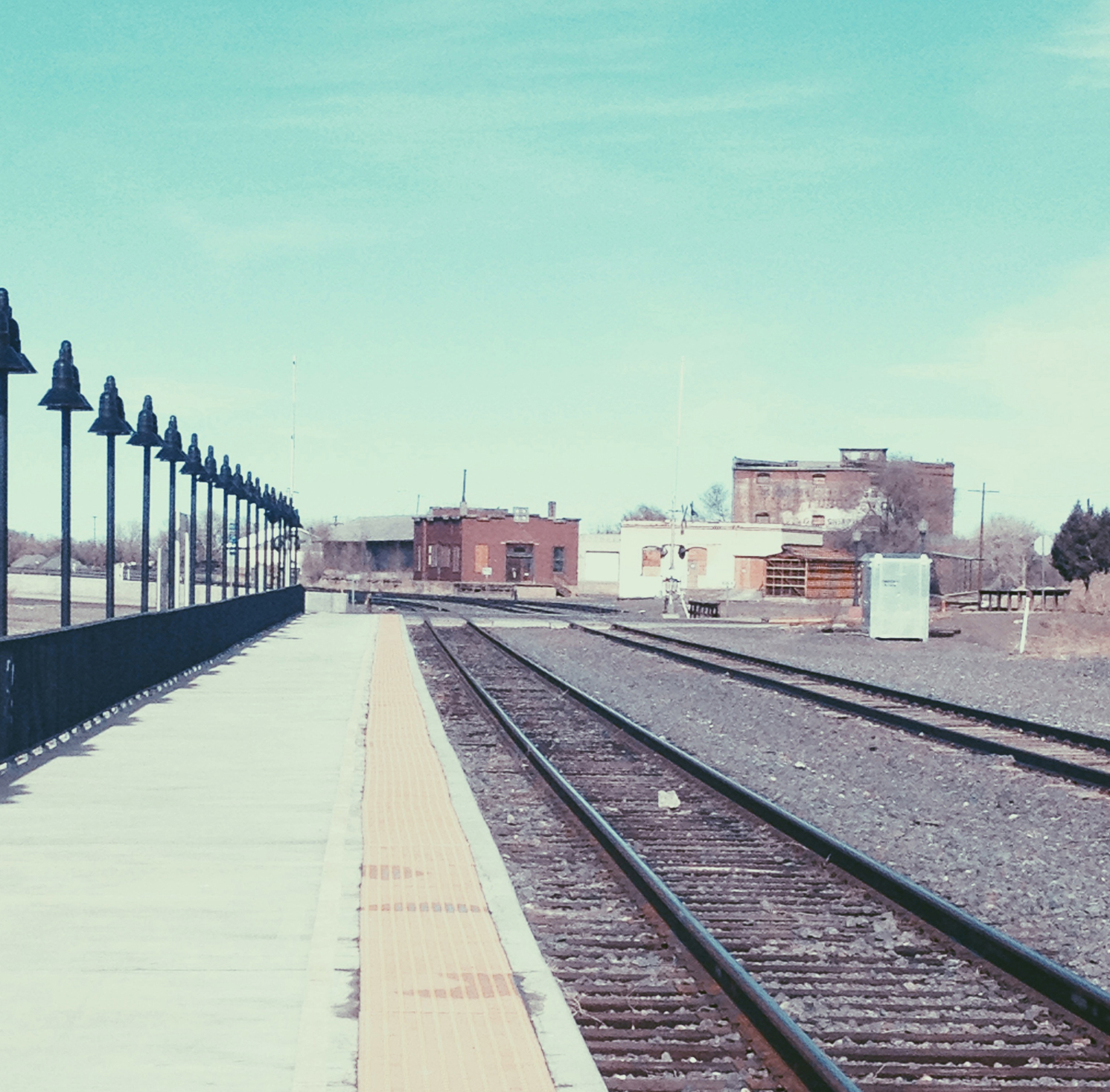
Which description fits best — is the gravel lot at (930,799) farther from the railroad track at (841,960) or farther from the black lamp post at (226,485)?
the black lamp post at (226,485)

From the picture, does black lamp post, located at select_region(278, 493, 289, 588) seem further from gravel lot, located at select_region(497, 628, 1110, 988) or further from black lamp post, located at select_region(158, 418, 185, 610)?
gravel lot, located at select_region(497, 628, 1110, 988)

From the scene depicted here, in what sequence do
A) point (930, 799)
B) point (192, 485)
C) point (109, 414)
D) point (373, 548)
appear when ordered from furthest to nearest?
point (373, 548), point (192, 485), point (109, 414), point (930, 799)

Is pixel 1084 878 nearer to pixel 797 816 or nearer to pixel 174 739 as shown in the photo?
pixel 797 816

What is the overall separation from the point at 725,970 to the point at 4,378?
9.17 meters

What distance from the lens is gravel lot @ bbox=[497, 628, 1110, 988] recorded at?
27.7ft

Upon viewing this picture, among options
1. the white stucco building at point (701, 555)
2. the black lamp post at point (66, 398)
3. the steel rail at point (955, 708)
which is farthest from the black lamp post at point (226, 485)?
the white stucco building at point (701, 555)

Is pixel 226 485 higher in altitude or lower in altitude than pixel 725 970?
higher

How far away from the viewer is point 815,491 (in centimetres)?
11631

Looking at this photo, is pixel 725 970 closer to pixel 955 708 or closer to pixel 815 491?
pixel 955 708

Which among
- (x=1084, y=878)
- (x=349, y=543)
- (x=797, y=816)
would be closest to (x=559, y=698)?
(x=797, y=816)

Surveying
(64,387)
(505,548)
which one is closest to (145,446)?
(64,387)

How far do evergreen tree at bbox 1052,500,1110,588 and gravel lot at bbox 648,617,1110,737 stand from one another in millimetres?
38063

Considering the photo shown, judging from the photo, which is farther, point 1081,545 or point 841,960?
point 1081,545

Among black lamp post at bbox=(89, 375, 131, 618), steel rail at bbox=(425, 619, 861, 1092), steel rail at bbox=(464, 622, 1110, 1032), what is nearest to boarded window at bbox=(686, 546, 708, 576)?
black lamp post at bbox=(89, 375, 131, 618)
